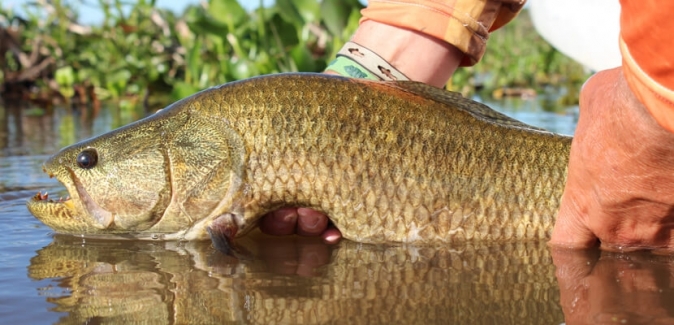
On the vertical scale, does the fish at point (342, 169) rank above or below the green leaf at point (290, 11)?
below

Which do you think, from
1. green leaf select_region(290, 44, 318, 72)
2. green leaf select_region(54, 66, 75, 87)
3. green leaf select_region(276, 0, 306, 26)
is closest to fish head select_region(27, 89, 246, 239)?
green leaf select_region(290, 44, 318, 72)

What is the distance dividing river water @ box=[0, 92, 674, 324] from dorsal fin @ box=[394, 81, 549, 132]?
0.50m

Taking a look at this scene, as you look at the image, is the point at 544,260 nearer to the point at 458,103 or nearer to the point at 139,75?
the point at 458,103

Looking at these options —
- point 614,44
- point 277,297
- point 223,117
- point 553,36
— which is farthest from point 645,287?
point 553,36

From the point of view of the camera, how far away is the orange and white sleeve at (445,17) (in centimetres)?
362

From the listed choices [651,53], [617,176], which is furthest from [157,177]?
[651,53]

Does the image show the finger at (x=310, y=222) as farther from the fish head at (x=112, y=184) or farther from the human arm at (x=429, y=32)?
the human arm at (x=429, y=32)

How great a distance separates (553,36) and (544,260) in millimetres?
4535

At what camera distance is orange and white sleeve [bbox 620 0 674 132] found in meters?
1.82

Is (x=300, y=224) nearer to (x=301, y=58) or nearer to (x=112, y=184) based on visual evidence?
(x=112, y=184)

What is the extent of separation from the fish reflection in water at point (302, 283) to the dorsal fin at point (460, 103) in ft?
1.63

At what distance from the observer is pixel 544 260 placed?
2.71 metres

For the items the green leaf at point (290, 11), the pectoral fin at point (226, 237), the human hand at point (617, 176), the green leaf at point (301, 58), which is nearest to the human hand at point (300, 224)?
the pectoral fin at point (226, 237)

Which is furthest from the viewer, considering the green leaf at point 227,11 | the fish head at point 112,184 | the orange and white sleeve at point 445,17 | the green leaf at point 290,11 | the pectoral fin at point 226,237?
the green leaf at point 227,11
